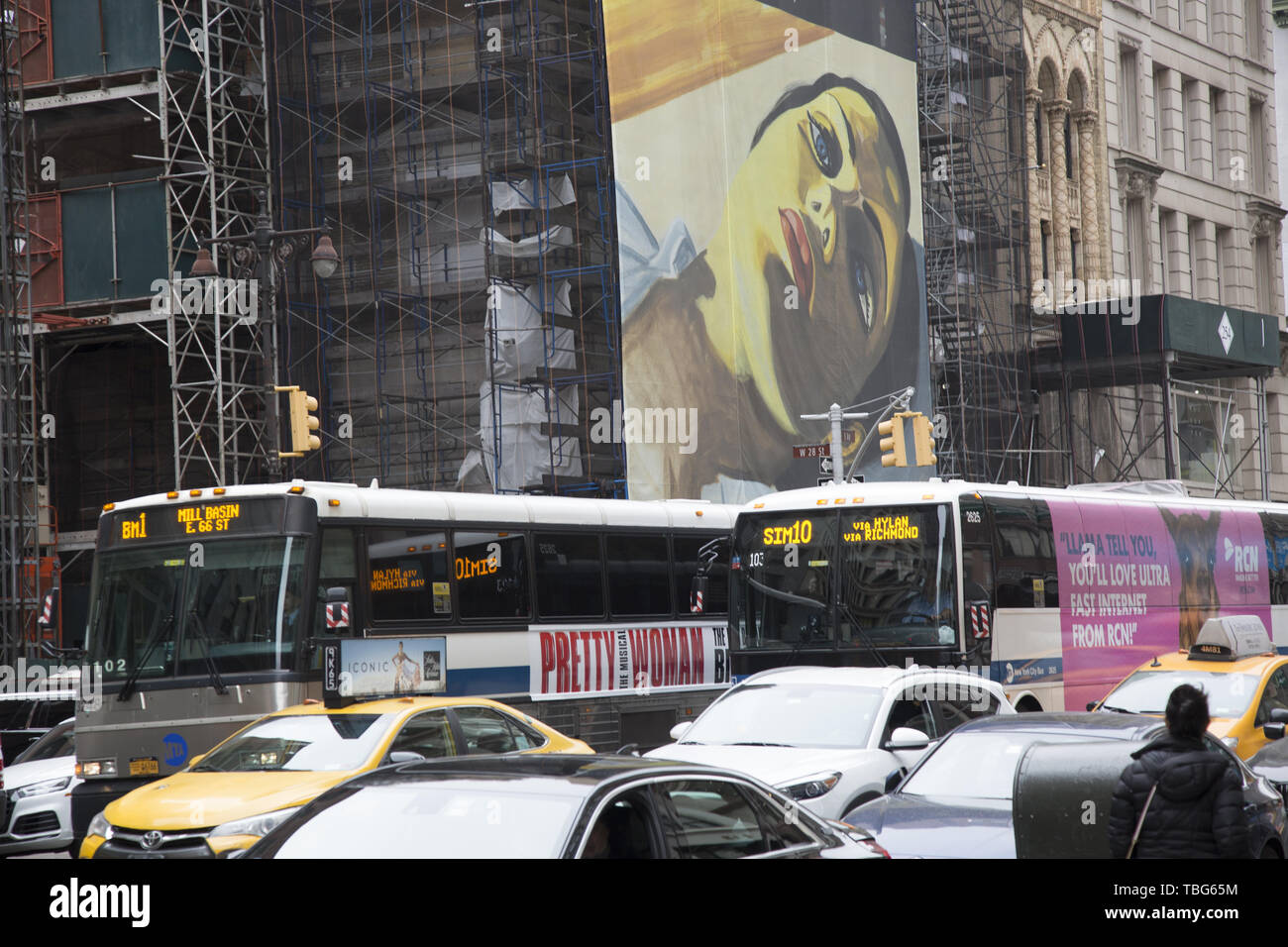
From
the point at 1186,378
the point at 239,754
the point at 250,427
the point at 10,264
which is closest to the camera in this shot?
the point at 239,754

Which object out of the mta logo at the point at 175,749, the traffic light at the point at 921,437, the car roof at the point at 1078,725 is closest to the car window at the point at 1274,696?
the car roof at the point at 1078,725

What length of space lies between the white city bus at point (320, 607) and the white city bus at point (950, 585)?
1762mm

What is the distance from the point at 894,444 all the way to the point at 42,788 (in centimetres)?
1705

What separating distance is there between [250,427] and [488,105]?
810 centimetres

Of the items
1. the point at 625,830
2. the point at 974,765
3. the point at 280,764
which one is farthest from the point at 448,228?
the point at 625,830

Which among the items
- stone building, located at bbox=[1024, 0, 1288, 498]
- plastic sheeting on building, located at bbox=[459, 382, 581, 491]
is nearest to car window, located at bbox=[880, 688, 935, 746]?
plastic sheeting on building, located at bbox=[459, 382, 581, 491]

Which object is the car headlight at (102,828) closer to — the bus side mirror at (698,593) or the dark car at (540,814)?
the dark car at (540,814)

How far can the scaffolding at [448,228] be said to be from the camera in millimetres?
32688

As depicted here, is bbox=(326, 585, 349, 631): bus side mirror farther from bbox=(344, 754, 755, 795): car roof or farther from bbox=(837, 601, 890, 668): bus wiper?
bbox=(344, 754, 755, 795): car roof

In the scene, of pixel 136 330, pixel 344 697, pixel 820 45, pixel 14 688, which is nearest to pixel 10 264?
pixel 136 330

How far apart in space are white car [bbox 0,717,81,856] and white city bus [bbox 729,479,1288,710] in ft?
23.8

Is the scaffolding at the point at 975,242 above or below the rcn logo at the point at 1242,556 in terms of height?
above
